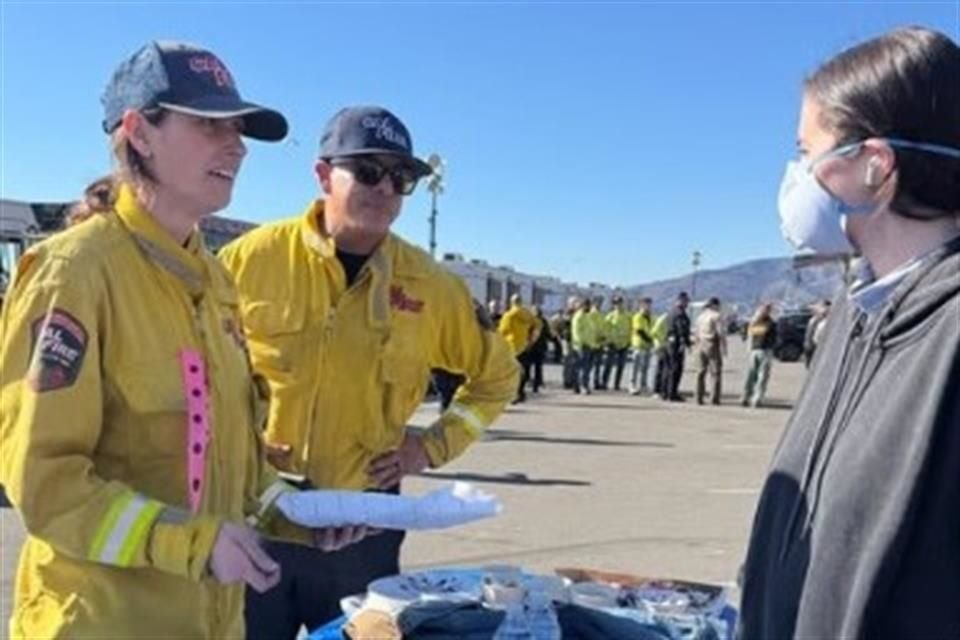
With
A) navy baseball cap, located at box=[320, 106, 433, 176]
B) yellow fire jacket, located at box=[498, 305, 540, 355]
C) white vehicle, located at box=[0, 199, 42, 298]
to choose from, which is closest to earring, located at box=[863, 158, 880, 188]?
navy baseball cap, located at box=[320, 106, 433, 176]

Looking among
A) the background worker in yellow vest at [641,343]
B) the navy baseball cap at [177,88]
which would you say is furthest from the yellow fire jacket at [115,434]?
the background worker in yellow vest at [641,343]

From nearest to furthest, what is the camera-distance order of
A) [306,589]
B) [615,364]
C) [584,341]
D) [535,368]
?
[306,589] → [535,368] → [584,341] → [615,364]

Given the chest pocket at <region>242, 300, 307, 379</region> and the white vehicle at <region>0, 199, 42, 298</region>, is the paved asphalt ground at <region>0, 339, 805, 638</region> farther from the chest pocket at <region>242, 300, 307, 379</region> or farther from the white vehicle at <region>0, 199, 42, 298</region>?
the white vehicle at <region>0, 199, 42, 298</region>

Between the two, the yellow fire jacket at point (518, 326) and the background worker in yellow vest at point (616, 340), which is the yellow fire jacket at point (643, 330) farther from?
the yellow fire jacket at point (518, 326)

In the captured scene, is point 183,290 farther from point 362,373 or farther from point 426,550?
point 426,550

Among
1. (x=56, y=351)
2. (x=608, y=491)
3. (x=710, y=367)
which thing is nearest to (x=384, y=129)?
(x=56, y=351)

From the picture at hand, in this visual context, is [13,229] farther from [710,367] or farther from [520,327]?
[710,367]

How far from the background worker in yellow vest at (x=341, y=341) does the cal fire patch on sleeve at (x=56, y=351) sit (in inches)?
46.0

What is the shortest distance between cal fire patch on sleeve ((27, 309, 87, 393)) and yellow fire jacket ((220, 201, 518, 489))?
3.77 feet

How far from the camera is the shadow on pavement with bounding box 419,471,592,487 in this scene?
10.4 metres

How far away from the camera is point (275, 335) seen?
10.5 feet

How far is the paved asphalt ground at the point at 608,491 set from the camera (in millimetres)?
7199

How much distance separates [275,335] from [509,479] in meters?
7.57

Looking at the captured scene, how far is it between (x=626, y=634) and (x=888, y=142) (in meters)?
1.27
